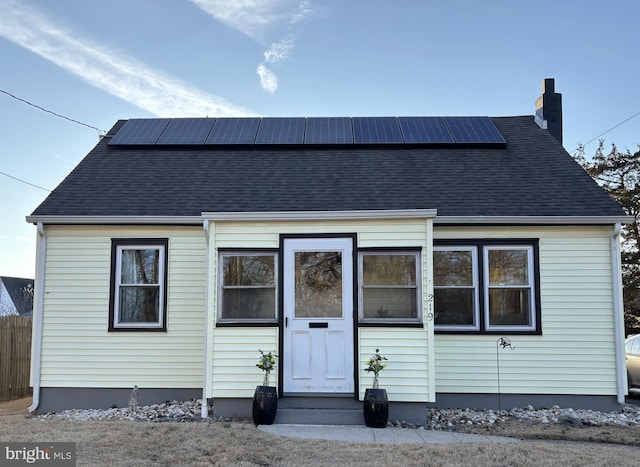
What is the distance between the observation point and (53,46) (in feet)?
41.9

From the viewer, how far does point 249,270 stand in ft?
26.7

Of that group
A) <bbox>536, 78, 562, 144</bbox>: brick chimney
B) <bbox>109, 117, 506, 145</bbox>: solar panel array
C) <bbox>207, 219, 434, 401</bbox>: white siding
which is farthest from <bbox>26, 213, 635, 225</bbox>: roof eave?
<bbox>536, 78, 562, 144</bbox>: brick chimney

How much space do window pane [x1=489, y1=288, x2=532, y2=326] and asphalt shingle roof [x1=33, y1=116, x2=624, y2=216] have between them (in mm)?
1264

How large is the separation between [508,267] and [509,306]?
0.62 meters

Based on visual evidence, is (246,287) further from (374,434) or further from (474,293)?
(474,293)

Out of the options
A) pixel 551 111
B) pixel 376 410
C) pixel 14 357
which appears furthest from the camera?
pixel 551 111

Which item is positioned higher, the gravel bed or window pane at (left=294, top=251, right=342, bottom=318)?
window pane at (left=294, top=251, right=342, bottom=318)

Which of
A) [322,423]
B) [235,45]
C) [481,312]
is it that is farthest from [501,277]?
[235,45]

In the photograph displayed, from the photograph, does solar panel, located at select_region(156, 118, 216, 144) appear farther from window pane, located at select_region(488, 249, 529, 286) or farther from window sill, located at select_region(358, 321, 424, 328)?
window pane, located at select_region(488, 249, 529, 286)

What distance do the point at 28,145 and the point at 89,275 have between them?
22.6ft

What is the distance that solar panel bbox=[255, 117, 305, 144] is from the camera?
11.5 m

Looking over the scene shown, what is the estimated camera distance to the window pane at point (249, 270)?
26.6 feet

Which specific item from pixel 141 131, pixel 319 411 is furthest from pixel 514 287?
pixel 141 131

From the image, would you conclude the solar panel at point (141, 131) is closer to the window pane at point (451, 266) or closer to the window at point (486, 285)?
the window pane at point (451, 266)
